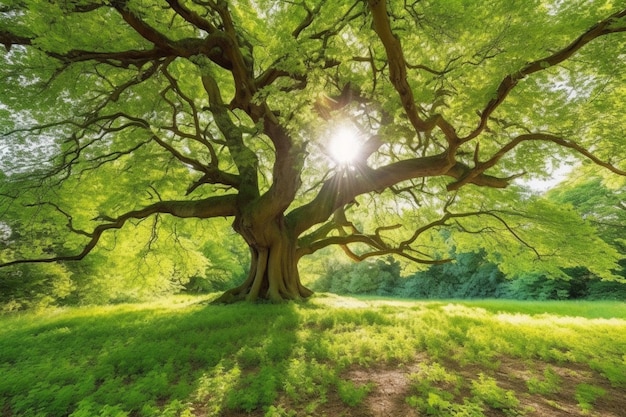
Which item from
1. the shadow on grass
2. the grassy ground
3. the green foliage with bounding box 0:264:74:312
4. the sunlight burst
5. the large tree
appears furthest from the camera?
the green foliage with bounding box 0:264:74:312

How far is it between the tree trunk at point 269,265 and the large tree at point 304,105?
2.5 inches

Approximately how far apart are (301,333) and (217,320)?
229cm

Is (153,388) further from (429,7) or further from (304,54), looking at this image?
(429,7)

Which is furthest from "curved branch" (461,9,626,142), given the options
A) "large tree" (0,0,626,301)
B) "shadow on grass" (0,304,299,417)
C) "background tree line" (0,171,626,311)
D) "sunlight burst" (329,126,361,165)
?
"background tree line" (0,171,626,311)

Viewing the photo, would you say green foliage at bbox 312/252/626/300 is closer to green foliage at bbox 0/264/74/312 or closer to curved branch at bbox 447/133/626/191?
curved branch at bbox 447/133/626/191

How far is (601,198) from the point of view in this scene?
22.5 m

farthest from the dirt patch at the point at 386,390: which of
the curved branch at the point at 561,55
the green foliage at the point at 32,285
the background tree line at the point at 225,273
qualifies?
the green foliage at the point at 32,285

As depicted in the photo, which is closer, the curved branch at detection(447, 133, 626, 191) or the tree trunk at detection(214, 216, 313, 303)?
the curved branch at detection(447, 133, 626, 191)

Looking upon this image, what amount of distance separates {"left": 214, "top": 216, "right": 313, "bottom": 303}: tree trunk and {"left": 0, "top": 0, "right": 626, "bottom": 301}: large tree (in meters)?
0.06

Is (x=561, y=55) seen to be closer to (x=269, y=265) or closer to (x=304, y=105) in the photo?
A: (x=304, y=105)

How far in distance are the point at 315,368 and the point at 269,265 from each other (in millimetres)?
7105

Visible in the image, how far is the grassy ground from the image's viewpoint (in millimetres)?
3656

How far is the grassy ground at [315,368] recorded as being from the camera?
12.0ft

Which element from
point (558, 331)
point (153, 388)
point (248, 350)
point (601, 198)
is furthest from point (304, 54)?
point (601, 198)
